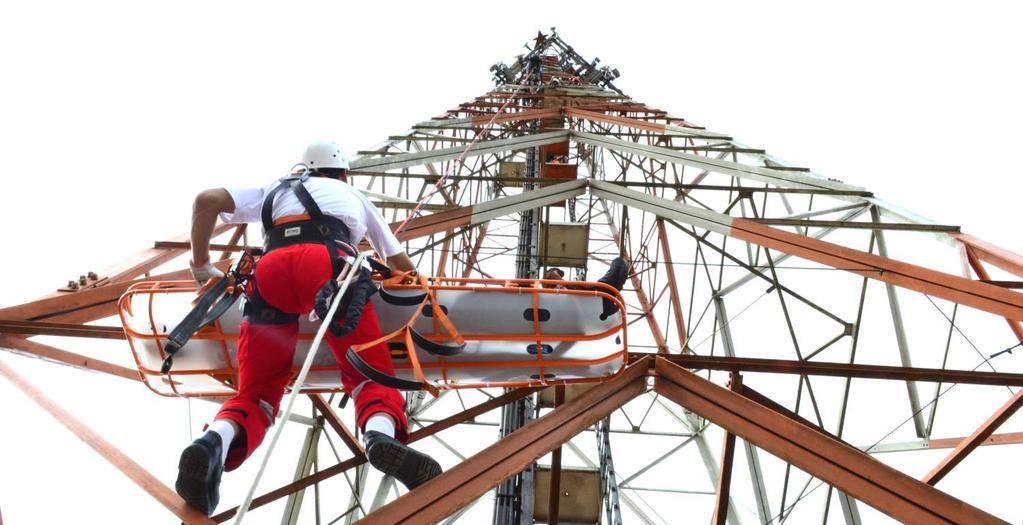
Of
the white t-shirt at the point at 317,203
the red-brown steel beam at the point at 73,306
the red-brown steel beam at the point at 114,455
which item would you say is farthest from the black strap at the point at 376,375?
the red-brown steel beam at the point at 73,306

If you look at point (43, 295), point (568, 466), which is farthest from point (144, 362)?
Answer: point (568, 466)

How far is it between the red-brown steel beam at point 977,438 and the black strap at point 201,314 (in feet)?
17.2

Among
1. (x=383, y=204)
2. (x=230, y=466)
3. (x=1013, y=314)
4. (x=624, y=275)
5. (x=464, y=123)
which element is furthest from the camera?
(x=464, y=123)

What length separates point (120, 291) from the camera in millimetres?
5262

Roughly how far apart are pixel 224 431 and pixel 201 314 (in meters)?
0.68

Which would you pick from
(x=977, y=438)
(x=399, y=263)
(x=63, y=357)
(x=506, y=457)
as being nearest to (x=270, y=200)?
(x=399, y=263)

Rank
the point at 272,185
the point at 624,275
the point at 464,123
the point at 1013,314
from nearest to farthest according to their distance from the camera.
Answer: the point at 272,185 < the point at 624,275 < the point at 1013,314 < the point at 464,123

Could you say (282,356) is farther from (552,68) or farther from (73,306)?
(552,68)

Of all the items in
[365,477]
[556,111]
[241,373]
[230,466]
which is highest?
[556,111]

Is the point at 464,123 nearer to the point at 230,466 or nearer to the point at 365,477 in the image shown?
the point at 365,477

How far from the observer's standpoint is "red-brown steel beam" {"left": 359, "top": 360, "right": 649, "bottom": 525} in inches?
136

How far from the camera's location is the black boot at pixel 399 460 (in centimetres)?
353

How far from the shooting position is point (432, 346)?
161 inches

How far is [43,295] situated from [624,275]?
424 cm
